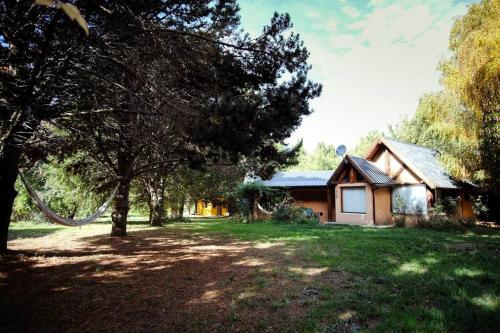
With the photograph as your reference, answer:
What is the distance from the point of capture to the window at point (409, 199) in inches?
634

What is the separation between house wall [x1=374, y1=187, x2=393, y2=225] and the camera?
17.1 metres

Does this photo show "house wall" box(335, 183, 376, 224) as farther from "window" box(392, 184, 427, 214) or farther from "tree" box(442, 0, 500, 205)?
"tree" box(442, 0, 500, 205)

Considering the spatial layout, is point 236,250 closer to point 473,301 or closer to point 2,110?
point 473,301

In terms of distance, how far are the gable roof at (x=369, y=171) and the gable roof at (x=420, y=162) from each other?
4.31 ft

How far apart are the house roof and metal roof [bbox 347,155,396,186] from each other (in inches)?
179

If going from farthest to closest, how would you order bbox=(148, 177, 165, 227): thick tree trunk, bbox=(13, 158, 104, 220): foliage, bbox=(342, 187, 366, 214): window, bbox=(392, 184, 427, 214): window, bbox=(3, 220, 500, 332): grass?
1. bbox=(148, 177, 165, 227): thick tree trunk
2. bbox=(13, 158, 104, 220): foliage
3. bbox=(342, 187, 366, 214): window
4. bbox=(392, 184, 427, 214): window
5. bbox=(3, 220, 500, 332): grass

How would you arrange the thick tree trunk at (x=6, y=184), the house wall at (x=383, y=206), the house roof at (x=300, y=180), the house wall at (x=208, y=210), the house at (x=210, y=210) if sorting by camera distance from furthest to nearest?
1. the house wall at (x=208, y=210)
2. the house at (x=210, y=210)
3. the house roof at (x=300, y=180)
4. the house wall at (x=383, y=206)
5. the thick tree trunk at (x=6, y=184)

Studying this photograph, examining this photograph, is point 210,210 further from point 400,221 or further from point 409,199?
point 400,221

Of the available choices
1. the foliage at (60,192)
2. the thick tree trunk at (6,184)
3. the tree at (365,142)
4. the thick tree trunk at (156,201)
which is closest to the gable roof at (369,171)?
the thick tree trunk at (156,201)

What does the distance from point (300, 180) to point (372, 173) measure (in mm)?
8136

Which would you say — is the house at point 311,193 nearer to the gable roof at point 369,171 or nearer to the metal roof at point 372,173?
the gable roof at point 369,171

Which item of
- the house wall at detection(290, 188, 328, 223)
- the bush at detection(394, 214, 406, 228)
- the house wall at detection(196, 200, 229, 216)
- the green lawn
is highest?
the house wall at detection(290, 188, 328, 223)

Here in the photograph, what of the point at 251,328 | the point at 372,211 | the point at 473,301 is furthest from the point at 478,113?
the point at 251,328

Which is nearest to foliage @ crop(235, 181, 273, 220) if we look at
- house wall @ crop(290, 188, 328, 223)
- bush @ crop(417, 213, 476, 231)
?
house wall @ crop(290, 188, 328, 223)
